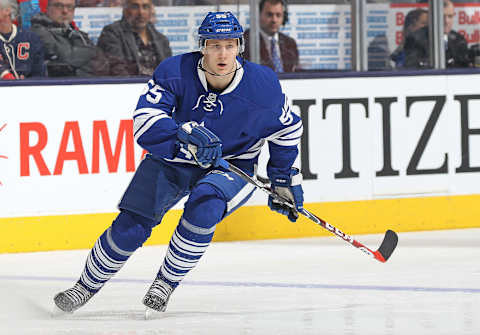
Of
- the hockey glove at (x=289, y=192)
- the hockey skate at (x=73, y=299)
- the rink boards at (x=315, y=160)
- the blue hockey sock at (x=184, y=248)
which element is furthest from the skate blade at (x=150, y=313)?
the rink boards at (x=315, y=160)

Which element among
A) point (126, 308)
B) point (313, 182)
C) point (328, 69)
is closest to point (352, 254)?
point (313, 182)

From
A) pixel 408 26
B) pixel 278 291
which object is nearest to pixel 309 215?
pixel 278 291

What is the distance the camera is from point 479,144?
6.71m

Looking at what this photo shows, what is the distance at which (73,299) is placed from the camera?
13.5ft

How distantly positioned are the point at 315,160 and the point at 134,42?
1146 millimetres

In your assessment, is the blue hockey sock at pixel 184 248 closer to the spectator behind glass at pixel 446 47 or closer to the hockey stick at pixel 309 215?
the hockey stick at pixel 309 215

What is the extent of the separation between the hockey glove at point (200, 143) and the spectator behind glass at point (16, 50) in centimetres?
222

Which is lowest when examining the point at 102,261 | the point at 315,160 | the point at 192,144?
the point at 102,261

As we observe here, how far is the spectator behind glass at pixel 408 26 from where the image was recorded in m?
6.71

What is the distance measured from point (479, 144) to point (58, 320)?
3.34 meters

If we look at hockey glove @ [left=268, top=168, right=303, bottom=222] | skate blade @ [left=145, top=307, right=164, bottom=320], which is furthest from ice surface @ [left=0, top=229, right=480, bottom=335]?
hockey glove @ [left=268, top=168, right=303, bottom=222]

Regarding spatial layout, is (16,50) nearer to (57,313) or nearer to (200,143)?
(57,313)

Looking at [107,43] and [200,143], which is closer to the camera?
[200,143]

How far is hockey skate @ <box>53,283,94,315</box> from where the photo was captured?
162 inches
